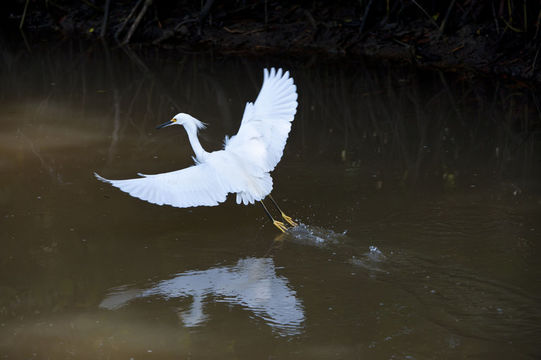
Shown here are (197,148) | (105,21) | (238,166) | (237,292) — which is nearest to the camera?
(237,292)

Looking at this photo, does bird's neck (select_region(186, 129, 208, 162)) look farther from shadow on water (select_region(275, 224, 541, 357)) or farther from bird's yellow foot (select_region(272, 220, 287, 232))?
shadow on water (select_region(275, 224, 541, 357))

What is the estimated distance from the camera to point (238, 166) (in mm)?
4531

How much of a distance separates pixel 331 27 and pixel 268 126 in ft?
19.3

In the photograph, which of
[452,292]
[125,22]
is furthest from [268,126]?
[125,22]

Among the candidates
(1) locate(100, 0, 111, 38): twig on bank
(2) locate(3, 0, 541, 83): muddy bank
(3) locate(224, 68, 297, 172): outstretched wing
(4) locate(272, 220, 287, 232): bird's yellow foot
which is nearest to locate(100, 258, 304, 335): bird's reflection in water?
(4) locate(272, 220, 287, 232): bird's yellow foot

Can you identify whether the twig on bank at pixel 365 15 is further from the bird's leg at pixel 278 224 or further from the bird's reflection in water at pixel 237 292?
the bird's reflection in water at pixel 237 292

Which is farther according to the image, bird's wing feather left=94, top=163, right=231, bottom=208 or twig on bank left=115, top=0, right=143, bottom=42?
twig on bank left=115, top=0, right=143, bottom=42

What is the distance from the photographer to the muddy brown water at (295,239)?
3492 mm

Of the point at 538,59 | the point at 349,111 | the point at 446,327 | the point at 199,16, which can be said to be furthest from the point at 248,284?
the point at 199,16

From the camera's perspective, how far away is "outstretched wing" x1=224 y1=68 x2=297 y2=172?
4668 mm

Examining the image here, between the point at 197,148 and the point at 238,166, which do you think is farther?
the point at 197,148

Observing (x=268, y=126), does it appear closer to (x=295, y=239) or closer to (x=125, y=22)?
(x=295, y=239)

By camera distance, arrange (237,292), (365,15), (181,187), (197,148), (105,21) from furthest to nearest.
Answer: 1. (105,21)
2. (365,15)
3. (197,148)
4. (181,187)
5. (237,292)

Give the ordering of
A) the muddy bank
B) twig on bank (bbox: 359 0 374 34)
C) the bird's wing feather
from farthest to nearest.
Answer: twig on bank (bbox: 359 0 374 34), the muddy bank, the bird's wing feather
